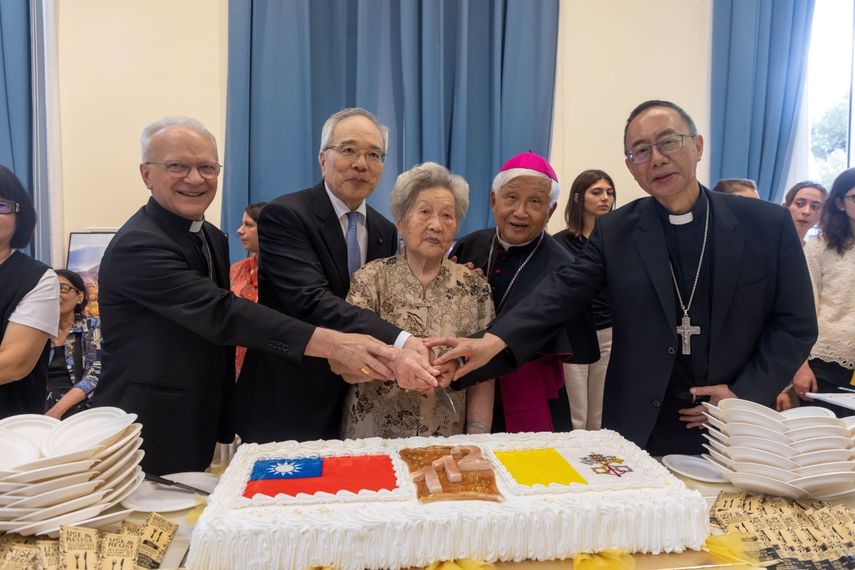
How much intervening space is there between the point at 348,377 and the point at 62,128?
3.82 meters

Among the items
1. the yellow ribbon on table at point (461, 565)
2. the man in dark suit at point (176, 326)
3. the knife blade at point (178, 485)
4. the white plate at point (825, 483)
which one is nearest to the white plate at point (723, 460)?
the white plate at point (825, 483)

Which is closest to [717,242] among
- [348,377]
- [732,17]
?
[348,377]

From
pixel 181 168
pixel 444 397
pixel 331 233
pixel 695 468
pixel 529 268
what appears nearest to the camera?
pixel 695 468

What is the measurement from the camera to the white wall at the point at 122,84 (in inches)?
173

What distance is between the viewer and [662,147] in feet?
6.76

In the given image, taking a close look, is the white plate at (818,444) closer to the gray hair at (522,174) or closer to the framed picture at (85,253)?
the gray hair at (522,174)

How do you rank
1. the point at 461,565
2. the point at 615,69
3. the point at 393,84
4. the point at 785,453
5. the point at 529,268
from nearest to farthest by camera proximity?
1. the point at 461,565
2. the point at 785,453
3. the point at 529,268
4. the point at 393,84
5. the point at 615,69

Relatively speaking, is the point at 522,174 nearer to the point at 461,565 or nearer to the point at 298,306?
the point at 298,306

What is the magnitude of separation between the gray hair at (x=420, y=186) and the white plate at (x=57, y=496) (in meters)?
1.32

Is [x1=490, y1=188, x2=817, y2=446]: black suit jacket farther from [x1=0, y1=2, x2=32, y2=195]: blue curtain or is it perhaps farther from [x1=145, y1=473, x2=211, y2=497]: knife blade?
[x1=0, y1=2, x2=32, y2=195]: blue curtain

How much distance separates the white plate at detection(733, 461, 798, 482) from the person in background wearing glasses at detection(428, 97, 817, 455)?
1.50ft

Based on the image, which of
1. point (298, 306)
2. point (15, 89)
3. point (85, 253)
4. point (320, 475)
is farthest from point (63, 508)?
point (15, 89)

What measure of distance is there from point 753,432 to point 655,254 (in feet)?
2.52

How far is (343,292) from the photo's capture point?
7.58ft
